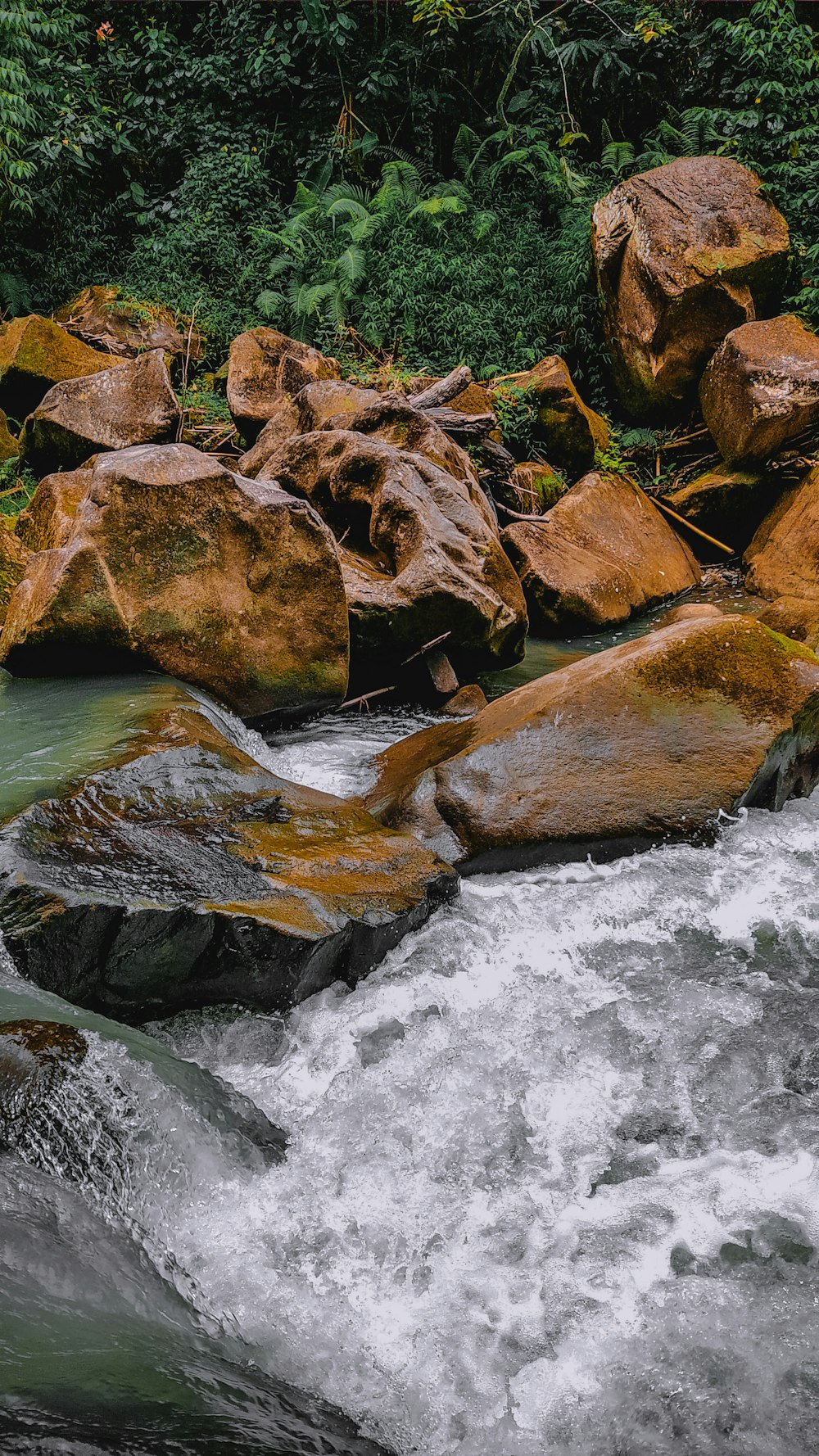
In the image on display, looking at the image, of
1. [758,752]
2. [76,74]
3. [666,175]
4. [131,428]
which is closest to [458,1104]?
[758,752]

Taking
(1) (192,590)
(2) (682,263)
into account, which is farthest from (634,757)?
(2) (682,263)

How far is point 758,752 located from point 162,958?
278 cm

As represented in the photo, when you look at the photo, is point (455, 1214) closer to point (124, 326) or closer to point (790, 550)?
point (790, 550)

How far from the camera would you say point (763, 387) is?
29.7 feet

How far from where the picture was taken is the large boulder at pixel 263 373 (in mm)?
9648

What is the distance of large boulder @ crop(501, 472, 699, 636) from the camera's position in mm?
8016

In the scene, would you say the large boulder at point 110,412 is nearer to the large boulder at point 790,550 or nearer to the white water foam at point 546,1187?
the large boulder at point 790,550

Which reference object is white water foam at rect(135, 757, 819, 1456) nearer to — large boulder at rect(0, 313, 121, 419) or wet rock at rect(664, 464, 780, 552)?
wet rock at rect(664, 464, 780, 552)

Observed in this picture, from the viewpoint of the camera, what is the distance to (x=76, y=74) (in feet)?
45.8

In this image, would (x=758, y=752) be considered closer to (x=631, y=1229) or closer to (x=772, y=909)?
(x=772, y=909)

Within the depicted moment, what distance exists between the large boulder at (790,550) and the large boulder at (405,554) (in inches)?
124

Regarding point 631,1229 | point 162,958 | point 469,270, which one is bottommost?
point 631,1229

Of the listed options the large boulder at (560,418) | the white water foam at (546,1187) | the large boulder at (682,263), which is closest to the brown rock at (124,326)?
the large boulder at (560,418)

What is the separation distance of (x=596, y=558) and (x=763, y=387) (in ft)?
8.43
